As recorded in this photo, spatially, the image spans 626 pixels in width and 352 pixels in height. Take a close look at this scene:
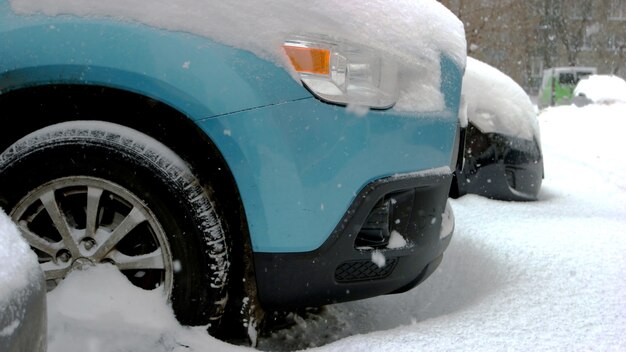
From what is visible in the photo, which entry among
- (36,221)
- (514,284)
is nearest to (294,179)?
(36,221)

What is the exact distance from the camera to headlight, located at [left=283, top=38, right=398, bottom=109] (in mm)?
1832

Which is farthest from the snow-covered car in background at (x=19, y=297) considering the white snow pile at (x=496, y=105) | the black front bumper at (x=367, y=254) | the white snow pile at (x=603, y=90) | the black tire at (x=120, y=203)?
the white snow pile at (x=603, y=90)

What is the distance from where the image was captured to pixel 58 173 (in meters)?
1.89

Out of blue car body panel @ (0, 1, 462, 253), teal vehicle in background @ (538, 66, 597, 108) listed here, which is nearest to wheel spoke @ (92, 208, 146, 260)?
blue car body panel @ (0, 1, 462, 253)

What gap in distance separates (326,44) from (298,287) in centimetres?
79

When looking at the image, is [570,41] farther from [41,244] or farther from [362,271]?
[41,244]

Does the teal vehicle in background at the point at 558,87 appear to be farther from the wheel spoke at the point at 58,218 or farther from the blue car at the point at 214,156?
the wheel spoke at the point at 58,218

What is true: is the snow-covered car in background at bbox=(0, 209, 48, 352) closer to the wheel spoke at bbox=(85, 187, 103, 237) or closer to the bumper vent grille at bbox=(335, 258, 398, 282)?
the wheel spoke at bbox=(85, 187, 103, 237)

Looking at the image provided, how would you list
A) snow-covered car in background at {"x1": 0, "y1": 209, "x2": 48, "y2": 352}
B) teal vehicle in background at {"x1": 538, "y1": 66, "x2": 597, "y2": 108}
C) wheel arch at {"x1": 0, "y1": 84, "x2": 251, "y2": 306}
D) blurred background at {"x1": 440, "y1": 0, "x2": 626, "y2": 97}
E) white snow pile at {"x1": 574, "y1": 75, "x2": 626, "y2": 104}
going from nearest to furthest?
snow-covered car in background at {"x1": 0, "y1": 209, "x2": 48, "y2": 352} < wheel arch at {"x1": 0, "y1": 84, "x2": 251, "y2": 306} < white snow pile at {"x1": 574, "y1": 75, "x2": 626, "y2": 104} < teal vehicle in background at {"x1": 538, "y1": 66, "x2": 597, "y2": 108} < blurred background at {"x1": 440, "y1": 0, "x2": 626, "y2": 97}

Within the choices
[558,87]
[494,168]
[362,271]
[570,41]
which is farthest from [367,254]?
[570,41]

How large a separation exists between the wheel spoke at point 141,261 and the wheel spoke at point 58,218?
5.3 inches

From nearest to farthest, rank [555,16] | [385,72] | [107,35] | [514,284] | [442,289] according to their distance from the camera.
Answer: [107,35], [385,72], [514,284], [442,289], [555,16]

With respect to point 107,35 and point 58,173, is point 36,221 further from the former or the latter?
point 107,35

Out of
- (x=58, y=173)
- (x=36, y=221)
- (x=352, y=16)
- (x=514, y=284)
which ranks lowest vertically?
(x=514, y=284)
